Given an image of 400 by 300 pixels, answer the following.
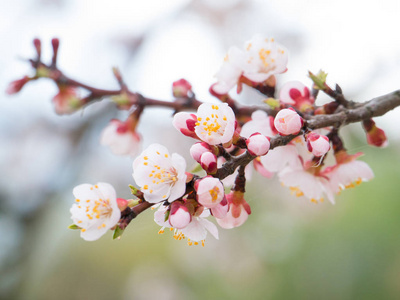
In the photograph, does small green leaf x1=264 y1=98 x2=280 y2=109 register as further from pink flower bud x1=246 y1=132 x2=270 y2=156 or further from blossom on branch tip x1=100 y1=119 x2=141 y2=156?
blossom on branch tip x1=100 y1=119 x2=141 y2=156

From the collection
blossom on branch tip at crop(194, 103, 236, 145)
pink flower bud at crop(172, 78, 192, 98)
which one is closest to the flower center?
blossom on branch tip at crop(194, 103, 236, 145)

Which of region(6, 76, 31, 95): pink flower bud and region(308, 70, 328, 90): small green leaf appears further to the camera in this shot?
region(6, 76, 31, 95): pink flower bud

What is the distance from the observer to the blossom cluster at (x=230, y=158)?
35 centimetres

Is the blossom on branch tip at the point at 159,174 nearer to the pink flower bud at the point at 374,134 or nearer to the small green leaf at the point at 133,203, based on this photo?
the small green leaf at the point at 133,203

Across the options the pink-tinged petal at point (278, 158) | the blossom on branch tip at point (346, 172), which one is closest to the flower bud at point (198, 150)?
the pink-tinged petal at point (278, 158)

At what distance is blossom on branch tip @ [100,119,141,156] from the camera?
716 millimetres

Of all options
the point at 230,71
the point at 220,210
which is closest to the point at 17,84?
the point at 230,71

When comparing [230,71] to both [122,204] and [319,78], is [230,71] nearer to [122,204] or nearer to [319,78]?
[319,78]

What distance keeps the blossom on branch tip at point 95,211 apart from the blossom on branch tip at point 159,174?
36 mm

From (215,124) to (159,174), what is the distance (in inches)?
2.9

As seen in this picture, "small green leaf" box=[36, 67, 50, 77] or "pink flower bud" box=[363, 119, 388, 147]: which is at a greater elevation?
"pink flower bud" box=[363, 119, 388, 147]

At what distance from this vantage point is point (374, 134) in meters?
0.48

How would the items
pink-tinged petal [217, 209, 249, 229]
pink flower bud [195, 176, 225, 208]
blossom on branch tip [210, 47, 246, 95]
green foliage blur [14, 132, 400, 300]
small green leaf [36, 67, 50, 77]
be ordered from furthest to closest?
1. green foliage blur [14, 132, 400, 300]
2. small green leaf [36, 67, 50, 77]
3. blossom on branch tip [210, 47, 246, 95]
4. pink-tinged petal [217, 209, 249, 229]
5. pink flower bud [195, 176, 225, 208]

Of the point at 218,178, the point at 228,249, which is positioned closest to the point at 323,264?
the point at 228,249
